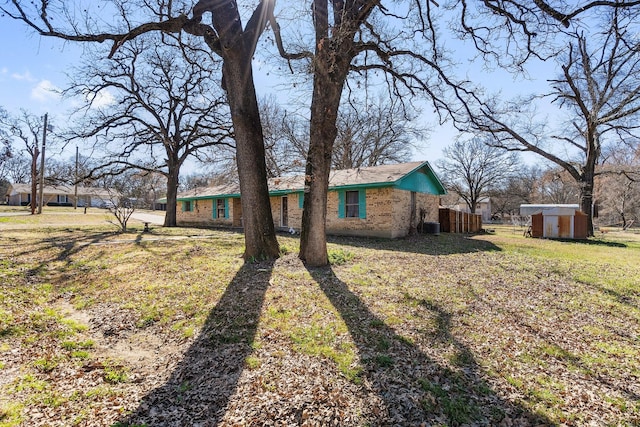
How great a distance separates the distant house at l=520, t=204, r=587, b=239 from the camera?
14938mm

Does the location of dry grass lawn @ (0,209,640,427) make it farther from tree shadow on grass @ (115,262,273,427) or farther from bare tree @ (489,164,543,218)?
bare tree @ (489,164,543,218)

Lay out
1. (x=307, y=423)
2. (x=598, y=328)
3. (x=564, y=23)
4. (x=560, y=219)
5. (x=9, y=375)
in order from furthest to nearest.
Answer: (x=560, y=219) → (x=564, y=23) → (x=598, y=328) → (x=9, y=375) → (x=307, y=423)

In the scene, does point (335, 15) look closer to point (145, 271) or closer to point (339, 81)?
point (339, 81)

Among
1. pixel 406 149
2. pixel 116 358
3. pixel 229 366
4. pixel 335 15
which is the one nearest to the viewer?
pixel 229 366

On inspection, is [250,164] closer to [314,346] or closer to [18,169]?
[314,346]

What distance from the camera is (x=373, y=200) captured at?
43.6ft

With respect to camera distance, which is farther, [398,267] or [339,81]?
[398,267]

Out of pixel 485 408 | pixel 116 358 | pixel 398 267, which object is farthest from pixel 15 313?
pixel 398 267

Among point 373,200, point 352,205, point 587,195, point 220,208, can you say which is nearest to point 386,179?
point 373,200

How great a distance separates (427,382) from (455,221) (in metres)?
16.2

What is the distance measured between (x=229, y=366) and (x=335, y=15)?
6.82 meters

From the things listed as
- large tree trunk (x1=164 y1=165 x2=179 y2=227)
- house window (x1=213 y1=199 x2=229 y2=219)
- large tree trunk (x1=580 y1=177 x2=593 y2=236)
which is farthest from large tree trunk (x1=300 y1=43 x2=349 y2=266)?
large tree trunk (x1=580 y1=177 x2=593 y2=236)

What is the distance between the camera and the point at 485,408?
A: 8.69 ft

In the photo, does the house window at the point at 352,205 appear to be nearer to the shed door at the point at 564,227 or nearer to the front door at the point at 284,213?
the front door at the point at 284,213
